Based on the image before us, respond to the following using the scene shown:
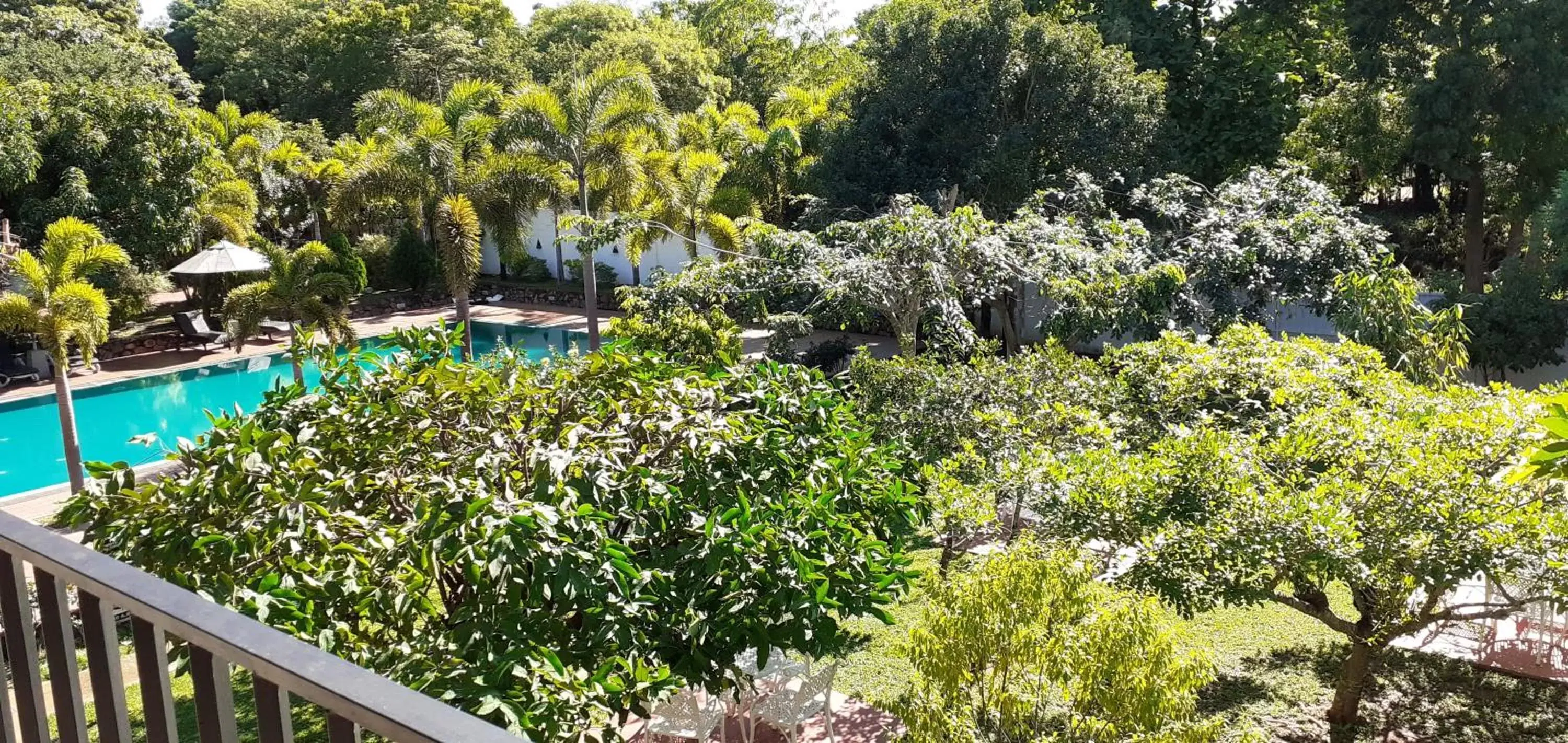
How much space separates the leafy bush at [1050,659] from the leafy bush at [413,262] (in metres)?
25.2

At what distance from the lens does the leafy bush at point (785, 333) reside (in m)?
14.0

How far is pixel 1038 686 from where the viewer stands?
16.9 ft

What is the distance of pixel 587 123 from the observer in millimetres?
18422

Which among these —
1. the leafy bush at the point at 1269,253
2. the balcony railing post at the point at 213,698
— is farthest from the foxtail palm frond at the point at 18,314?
the balcony railing post at the point at 213,698

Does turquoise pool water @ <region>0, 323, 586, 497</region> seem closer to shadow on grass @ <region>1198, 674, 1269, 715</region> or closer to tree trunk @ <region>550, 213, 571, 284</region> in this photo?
tree trunk @ <region>550, 213, 571, 284</region>

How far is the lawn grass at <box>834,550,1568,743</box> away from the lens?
7738mm

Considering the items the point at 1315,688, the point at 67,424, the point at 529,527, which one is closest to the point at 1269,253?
the point at 1315,688

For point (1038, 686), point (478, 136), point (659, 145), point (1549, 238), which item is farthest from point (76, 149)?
point (1549, 238)

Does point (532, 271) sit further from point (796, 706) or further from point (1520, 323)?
point (796, 706)

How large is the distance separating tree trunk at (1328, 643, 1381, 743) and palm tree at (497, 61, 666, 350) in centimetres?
1235

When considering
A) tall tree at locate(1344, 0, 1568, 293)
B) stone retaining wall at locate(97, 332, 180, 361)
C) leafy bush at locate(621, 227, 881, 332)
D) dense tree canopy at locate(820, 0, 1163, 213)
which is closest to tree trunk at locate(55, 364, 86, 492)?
leafy bush at locate(621, 227, 881, 332)

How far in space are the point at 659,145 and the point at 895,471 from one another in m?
18.2

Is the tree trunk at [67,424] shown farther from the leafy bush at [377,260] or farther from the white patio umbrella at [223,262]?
the leafy bush at [377,260]

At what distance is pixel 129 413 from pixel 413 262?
901cm
